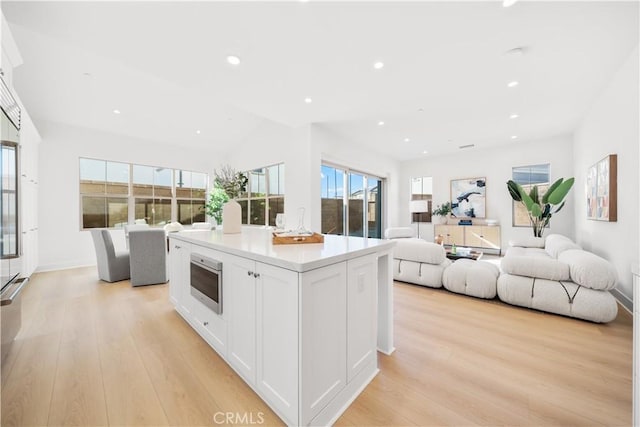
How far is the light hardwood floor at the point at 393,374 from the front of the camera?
4.42 feet

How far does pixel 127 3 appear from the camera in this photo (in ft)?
6.82

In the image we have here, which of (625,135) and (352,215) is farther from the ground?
(625,135)

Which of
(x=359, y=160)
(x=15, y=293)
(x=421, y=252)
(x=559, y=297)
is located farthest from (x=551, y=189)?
(x=15, y=293)

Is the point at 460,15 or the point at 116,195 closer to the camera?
the point at 460,15

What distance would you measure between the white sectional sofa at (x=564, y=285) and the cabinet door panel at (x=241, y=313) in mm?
2869

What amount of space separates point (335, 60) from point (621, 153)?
3.49m

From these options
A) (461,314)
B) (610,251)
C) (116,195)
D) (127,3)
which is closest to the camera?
(127,3)

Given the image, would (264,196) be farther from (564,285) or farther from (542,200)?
(542,200)

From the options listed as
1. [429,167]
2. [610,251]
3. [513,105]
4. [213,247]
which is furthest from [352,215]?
[213,247]

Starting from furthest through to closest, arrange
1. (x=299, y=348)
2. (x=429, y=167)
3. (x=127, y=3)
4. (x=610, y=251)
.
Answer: (x=429, y=167) → (x=610, y=251) → (x=127, y=3) → (x=299, y=348)

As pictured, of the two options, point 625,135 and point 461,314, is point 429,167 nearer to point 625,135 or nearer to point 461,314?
point 625,135

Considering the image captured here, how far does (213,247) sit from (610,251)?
15.3 ft

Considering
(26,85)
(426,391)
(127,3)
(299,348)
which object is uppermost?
(26,85)

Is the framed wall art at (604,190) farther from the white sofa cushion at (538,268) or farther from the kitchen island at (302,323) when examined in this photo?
the kitchen island at (302,323)
